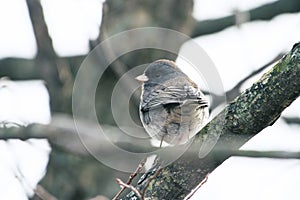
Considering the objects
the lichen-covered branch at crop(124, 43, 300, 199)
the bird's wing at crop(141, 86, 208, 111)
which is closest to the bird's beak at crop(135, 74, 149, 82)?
the bird's wing at crop(141, 86, 208, 111)

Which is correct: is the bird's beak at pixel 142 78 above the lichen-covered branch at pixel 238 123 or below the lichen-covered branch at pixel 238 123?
below

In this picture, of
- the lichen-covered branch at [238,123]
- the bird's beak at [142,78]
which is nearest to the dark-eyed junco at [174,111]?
the bird's beak at [142,78]

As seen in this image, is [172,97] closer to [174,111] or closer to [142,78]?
[174,111]

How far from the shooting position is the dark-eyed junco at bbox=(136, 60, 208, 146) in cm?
444

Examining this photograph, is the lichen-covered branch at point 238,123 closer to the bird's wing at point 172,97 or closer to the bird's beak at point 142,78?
the bird's wing at point 172,97

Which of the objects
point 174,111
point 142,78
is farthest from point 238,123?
point 142,78

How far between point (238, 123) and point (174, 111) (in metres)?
1.79

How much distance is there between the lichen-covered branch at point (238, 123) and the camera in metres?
2.58

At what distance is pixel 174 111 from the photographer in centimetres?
448

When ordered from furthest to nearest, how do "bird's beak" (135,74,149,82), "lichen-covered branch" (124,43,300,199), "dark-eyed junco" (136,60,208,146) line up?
"bird's beak" (135,74,149,82) → "dark-eyed junco" (136,60,208,146) → "lichen-covered branch" (124,43,300,199)

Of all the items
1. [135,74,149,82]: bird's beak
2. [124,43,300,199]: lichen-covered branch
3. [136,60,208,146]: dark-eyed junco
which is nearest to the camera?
[124,43,300,199]: lichen-covered branch

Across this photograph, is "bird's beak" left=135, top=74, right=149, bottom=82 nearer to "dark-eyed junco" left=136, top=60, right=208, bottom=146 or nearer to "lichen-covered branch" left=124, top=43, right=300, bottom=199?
"dark-eyed junco" left=136, top=60, right=208, bottom=146

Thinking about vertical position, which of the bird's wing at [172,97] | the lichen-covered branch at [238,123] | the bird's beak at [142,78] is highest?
the lichen-covered branch at [238,123]

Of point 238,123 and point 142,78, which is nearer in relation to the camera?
point 238,123
